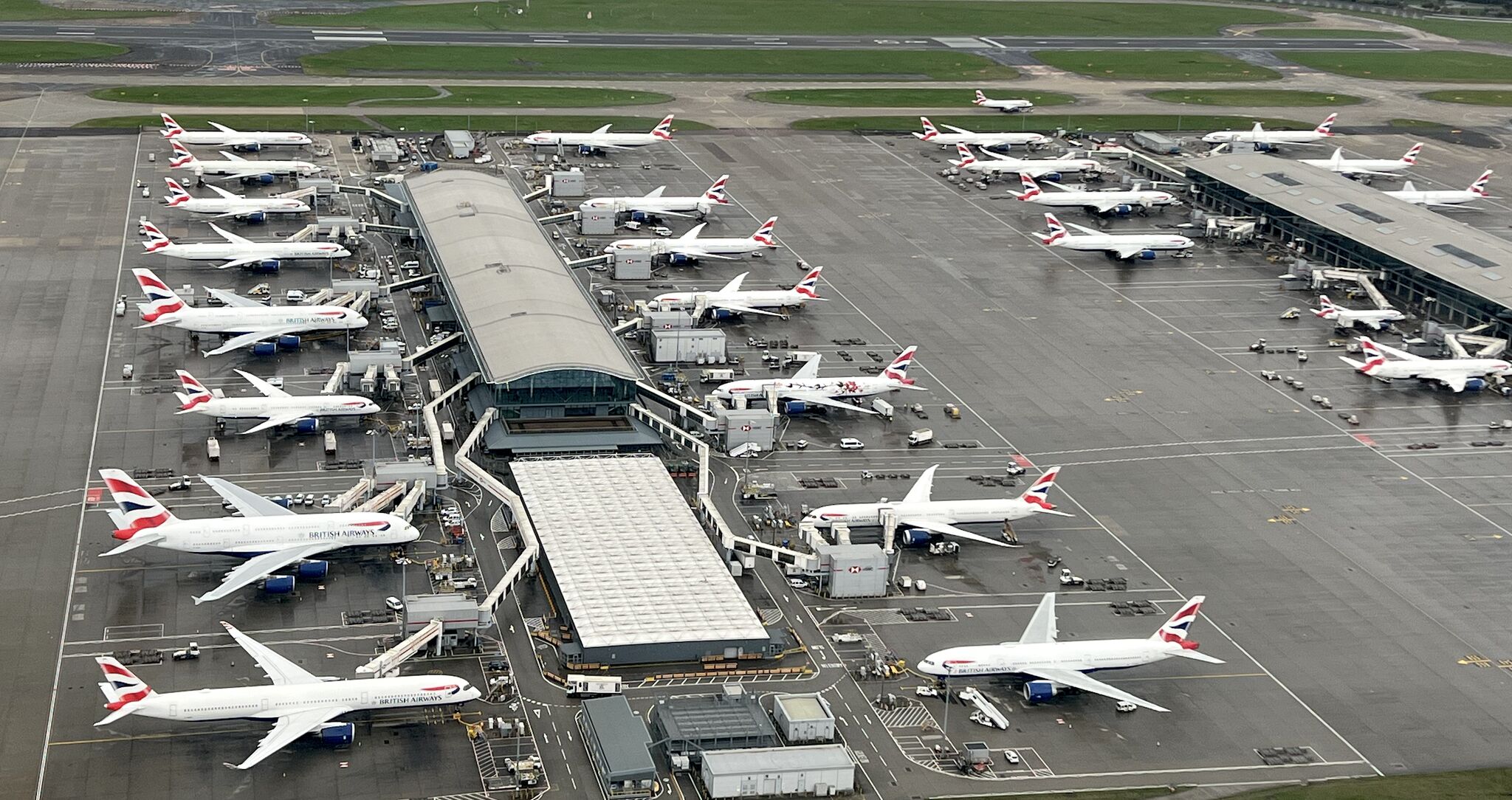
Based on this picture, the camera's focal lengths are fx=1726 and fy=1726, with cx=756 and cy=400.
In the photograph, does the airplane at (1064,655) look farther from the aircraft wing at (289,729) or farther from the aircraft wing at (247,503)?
the aircraft wing at (247,503)

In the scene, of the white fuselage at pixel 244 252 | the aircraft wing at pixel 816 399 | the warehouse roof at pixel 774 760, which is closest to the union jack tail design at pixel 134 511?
the warehouse roof at pixel 774 760

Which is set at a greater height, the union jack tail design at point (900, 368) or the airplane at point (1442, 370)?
the union jack tail design at point (900, 368)

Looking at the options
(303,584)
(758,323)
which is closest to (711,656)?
(303,584)

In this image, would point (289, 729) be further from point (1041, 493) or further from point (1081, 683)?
point (1041, 493)

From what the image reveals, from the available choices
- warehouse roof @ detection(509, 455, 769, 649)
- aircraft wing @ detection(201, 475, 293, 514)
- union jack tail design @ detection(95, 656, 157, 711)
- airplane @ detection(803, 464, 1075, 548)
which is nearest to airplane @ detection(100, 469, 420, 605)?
aircraft wing @ detection(201, 475, 293, 514)

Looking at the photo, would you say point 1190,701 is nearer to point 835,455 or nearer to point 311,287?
point 835,455
